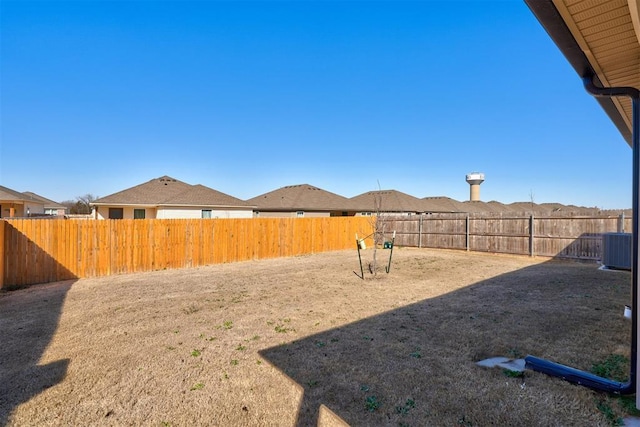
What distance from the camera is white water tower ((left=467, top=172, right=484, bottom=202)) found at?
53.9 m

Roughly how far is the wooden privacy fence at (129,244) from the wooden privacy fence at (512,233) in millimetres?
6658

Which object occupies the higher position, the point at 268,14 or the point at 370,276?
the point at 268,14

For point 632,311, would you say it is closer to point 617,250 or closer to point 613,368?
point 613,368

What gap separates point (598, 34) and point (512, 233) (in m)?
12.9

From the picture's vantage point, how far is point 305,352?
393 cm

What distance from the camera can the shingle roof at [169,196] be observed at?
738 inches

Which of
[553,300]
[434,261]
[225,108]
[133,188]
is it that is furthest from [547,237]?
[133,188]

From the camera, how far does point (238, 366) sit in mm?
3590

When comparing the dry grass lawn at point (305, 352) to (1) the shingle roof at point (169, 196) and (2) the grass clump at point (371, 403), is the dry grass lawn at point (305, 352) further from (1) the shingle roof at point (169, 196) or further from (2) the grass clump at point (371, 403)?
(1) the shingle roof at point (169, 196)

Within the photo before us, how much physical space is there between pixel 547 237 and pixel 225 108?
16.4 m

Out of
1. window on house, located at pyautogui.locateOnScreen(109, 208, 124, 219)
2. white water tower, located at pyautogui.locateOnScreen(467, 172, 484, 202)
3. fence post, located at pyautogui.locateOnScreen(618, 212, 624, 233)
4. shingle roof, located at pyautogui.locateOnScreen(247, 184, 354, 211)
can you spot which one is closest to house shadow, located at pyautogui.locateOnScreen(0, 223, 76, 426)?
window on house, located at pyautogui.locateOnScreen(109, 208, 124, 219)

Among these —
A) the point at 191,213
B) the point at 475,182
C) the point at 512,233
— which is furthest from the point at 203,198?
the point at 475,182

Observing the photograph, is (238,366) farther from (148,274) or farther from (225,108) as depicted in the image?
(225,108)

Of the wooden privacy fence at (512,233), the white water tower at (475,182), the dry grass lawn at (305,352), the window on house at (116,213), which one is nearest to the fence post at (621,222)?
the wooden privacy fence at (512,233)
